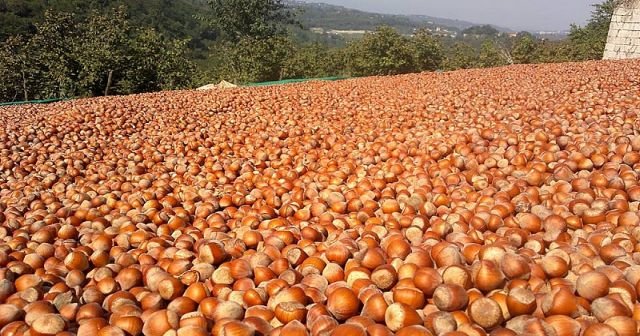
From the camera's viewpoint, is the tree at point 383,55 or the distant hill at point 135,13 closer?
the tree at point 383,55

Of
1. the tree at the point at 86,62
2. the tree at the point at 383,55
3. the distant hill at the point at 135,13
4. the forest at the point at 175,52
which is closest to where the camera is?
the tree at the point at 86,62

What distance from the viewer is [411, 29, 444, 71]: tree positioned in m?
37.7

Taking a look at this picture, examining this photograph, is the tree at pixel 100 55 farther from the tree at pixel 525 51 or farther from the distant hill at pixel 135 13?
the tree at pixel 525 51

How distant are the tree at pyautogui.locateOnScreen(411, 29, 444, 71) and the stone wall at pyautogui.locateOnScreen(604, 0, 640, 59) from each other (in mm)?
16214

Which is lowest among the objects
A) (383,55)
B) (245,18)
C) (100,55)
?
(100,55)

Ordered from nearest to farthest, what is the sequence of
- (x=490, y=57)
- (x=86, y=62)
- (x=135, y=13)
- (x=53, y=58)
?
1. (x=86, y=62)
2. (x=53, y=58)
3. (x=490, y=57)
4. (x=135, y=13)

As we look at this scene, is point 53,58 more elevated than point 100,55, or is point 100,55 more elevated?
point 100,55

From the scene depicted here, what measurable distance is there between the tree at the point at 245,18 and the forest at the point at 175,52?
3.5 inches

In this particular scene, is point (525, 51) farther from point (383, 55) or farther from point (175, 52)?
point (175, 52)

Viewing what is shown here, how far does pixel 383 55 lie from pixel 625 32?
56.5 ft

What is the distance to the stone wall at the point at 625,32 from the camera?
67.5 feet

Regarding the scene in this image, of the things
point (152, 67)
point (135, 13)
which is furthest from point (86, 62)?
point (135, 13)

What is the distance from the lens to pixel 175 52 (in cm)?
2705

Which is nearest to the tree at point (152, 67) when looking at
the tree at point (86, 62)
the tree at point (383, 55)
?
the tree at point (86, 62)
